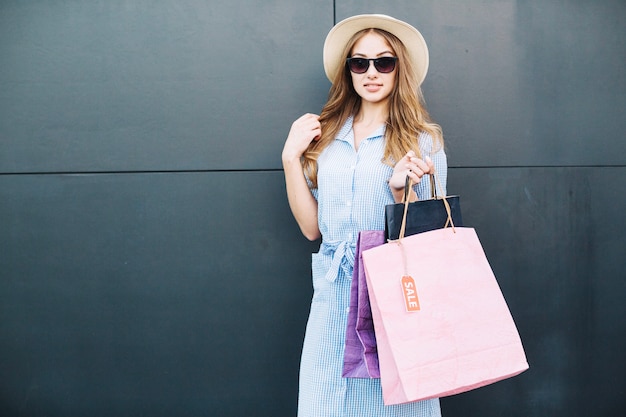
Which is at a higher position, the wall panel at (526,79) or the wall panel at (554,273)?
the wall panel at (526,79)

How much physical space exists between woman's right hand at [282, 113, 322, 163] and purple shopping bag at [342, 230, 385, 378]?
1.52 feet

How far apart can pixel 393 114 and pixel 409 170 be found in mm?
391

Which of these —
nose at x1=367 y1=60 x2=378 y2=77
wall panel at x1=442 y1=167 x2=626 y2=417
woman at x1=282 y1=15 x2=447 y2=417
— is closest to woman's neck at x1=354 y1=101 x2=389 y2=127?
woman at x1=282 y1=15 x2=447 y2=417

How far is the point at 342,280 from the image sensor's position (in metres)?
2.01

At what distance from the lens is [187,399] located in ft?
9.12

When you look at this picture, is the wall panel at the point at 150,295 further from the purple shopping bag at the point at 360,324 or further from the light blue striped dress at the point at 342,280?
the purple shopping bag at the point at 360,324

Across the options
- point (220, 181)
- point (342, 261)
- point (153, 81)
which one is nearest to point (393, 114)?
point (342, 261)

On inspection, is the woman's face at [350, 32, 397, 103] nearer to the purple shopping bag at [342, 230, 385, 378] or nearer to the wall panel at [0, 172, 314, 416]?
the purple shopping bag at [342, 230, 385, 378]

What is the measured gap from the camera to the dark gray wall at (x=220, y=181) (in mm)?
2699

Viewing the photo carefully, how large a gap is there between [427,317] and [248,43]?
1.61 metres

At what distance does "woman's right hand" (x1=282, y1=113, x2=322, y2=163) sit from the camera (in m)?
2.11

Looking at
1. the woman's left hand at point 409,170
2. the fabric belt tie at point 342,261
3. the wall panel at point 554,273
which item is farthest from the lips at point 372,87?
the wall panel at point 554,273

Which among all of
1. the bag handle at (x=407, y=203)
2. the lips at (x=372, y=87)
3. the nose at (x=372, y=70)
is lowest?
the bag handle at (x=407, y=203)

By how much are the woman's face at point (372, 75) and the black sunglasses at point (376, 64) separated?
0.01m
